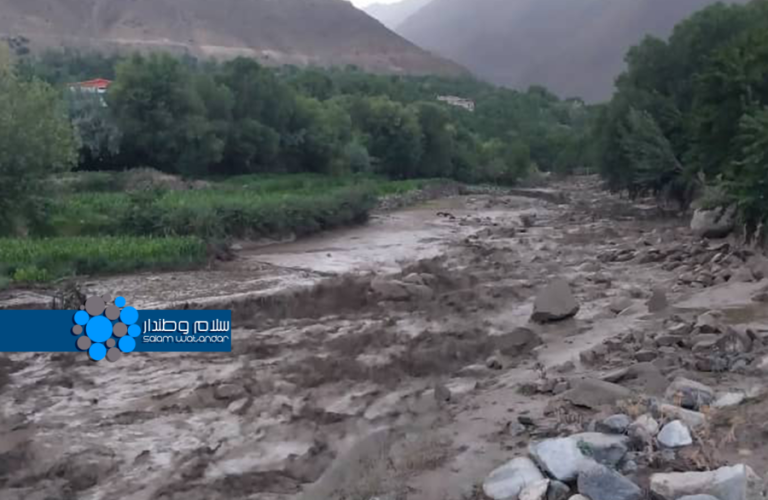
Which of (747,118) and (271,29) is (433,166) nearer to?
(747,118)

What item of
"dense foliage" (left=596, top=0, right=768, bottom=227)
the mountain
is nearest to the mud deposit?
"dense foliage" (left=596, top=0, right=768, bottom=227)

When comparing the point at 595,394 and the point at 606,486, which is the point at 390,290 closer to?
the point at 595,394

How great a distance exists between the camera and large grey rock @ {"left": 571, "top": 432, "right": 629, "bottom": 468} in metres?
6.88

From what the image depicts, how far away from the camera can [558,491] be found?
259 inches

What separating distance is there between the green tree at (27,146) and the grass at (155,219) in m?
0.98

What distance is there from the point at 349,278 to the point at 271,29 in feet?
364

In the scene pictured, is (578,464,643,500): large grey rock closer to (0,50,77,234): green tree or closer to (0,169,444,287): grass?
(0,169,444,287): grass

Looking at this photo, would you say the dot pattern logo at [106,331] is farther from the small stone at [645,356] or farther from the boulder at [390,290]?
the small stone at [645,356]

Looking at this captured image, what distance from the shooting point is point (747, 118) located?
1931 cm

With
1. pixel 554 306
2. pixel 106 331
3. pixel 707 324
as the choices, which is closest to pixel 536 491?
pixel 707 324

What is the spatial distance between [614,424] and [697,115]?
19.8m

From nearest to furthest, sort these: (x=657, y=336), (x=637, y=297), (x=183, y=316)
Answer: (x=657, y=336), (x=183, y=316), (x=637, y=297)

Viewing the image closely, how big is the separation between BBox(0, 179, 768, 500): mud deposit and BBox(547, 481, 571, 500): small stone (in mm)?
621

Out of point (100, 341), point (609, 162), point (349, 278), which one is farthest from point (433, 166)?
point (100, 341)
